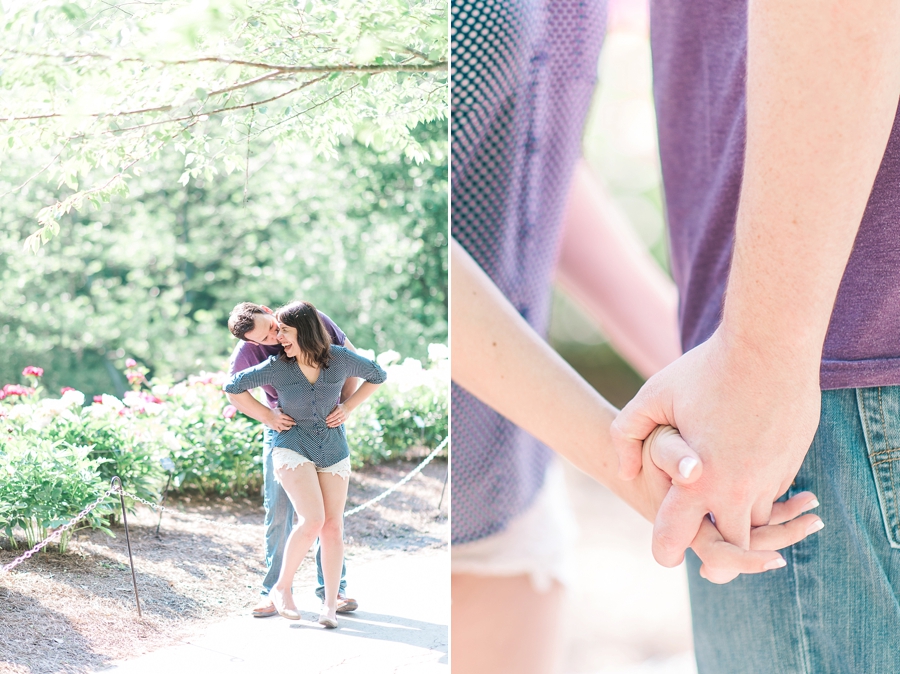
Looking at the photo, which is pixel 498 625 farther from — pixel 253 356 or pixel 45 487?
pixel 45 487

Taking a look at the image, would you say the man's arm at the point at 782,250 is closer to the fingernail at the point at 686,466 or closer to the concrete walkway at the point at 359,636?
the fingernail at the point at 686,466

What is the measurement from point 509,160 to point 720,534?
0.55 m

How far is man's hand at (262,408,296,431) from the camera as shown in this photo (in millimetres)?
1147

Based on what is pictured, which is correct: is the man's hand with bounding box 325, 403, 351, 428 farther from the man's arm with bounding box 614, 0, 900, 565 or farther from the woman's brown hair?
the man's arm with bounding box 614, 0, 900, 565

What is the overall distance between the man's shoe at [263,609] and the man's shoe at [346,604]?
12 centimetres

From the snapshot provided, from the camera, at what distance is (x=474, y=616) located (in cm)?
112

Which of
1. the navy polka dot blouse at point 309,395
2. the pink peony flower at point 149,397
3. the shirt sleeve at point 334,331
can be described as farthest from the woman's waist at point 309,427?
the pink peony flower at point 149,397

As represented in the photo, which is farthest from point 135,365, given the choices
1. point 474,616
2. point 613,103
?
point 613,103

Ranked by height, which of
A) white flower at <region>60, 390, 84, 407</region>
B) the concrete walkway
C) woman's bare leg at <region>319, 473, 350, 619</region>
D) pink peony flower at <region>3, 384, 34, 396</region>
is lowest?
the concrete walkway

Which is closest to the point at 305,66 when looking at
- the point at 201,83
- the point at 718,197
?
the point at 201,83

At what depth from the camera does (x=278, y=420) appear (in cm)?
115

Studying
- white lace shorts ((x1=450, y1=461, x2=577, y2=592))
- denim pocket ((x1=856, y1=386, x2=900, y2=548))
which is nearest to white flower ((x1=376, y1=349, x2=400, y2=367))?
white lace shorts ((x1=450, y1=461, x2=577, y2=592))

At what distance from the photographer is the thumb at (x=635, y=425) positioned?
0.82 metres

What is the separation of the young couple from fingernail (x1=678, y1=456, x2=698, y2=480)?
61cm
